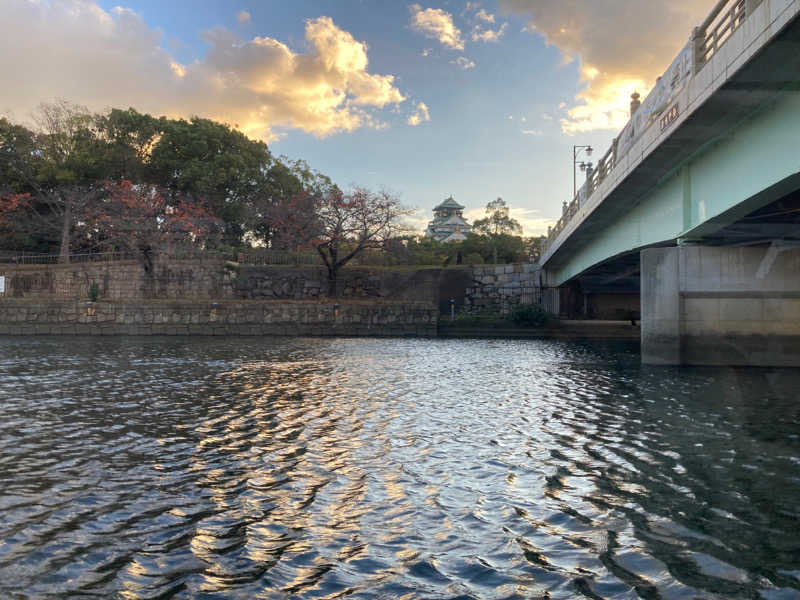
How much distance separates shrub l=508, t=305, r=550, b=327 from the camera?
3562cm

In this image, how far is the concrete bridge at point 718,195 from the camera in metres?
11.3

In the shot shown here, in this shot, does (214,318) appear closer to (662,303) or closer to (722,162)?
(662,303)

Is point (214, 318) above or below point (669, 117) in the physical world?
below

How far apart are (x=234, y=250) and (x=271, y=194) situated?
8.02m

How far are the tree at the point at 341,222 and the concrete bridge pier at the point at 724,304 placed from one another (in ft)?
87.9

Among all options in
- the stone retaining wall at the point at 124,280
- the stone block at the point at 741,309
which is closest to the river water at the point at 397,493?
the stone block at the point at 741,309

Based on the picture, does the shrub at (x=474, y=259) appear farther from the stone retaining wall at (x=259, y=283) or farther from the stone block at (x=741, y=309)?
the stone block at (x=741, y=309)

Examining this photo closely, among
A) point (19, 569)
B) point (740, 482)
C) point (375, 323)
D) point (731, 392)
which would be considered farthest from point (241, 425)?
point (375, 323)

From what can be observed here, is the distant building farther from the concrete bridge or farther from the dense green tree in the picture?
the concrete bridge

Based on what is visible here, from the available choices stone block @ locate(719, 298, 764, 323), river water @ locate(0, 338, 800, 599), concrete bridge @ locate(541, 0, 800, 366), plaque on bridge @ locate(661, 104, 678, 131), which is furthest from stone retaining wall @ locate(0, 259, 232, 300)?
plaque on bridge @ locate(661, 104, 678, 131)

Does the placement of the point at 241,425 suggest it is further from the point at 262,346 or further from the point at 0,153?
the point at 0,153

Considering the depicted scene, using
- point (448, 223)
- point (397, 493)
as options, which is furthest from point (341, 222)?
point (448, 223)

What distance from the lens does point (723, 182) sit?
1425 centimetres

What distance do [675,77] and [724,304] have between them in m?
7.19
